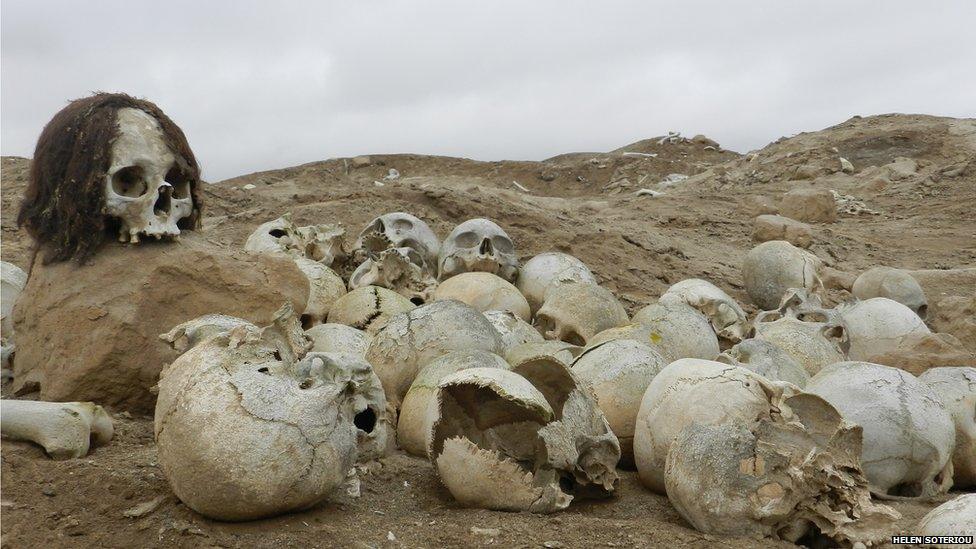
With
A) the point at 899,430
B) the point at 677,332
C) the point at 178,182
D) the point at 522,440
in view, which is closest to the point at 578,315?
the point at 677,332

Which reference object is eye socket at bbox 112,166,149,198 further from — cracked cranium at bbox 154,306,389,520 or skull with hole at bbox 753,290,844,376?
skull with hole at bbox 753,290,844,376

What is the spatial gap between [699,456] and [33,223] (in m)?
4.64

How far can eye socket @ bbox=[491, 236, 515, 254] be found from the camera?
8953 mm

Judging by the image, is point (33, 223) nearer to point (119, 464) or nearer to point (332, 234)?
point (119, 464)

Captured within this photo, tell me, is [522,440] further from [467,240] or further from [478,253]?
[467,240]

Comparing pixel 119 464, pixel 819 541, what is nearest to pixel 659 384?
pixel 819 541

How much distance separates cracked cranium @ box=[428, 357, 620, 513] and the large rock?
6.96ft

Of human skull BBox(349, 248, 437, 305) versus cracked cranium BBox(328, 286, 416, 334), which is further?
human skull BBox(349, 248, 437, 305)

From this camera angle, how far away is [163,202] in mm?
5762

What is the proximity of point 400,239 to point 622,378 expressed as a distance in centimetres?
434

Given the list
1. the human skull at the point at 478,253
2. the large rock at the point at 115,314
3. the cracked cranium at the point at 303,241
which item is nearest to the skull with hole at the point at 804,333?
the human skull at the point at 478,253

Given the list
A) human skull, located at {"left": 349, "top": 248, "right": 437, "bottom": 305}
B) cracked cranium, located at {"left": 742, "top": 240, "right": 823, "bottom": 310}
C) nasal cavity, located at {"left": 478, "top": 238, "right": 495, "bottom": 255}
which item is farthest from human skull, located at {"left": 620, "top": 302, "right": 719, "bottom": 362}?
cracked cranium, located at {"left": 742, "top": 240, "right": 823, "bottom": 310}

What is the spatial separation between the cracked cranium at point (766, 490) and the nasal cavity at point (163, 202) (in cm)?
376

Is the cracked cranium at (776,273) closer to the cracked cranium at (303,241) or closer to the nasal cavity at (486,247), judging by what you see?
the nasal cavity at (486,247)
